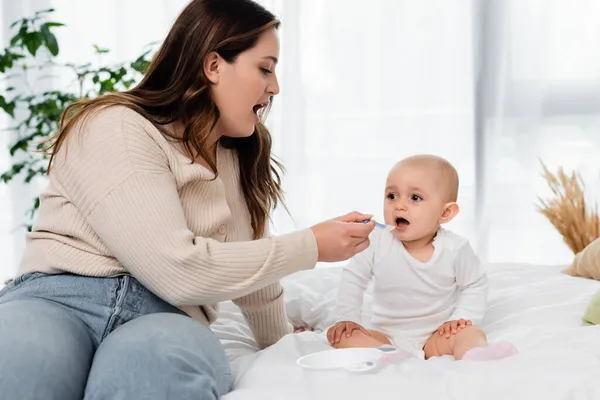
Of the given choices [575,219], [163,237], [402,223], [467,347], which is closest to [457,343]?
[467,347]

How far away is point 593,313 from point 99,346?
1025 mm

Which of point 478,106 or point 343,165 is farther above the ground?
point 478,106

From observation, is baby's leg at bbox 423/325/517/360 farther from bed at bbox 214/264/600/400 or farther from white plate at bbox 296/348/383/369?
white plate at bbox 296/348/383/369

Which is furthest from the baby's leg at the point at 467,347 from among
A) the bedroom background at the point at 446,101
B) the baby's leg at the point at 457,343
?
the bedroom background at the point at 446,101

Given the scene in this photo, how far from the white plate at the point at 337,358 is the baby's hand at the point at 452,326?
25cm

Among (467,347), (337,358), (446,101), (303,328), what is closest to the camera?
(337,358)

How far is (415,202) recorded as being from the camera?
5.63 feet

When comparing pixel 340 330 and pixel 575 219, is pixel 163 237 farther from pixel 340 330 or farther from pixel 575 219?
pixel 575 219

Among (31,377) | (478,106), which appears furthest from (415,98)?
(31,377)

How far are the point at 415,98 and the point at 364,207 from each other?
1.77 ft

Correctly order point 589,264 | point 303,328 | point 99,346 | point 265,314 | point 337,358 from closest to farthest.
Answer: point 99,346 < point 337,358 < point 265,314 < point 303,328 < point 589,264

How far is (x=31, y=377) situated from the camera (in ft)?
3.70

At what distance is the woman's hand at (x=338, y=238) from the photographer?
1441mm

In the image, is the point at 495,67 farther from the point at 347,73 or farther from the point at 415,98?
the point at 347,73
